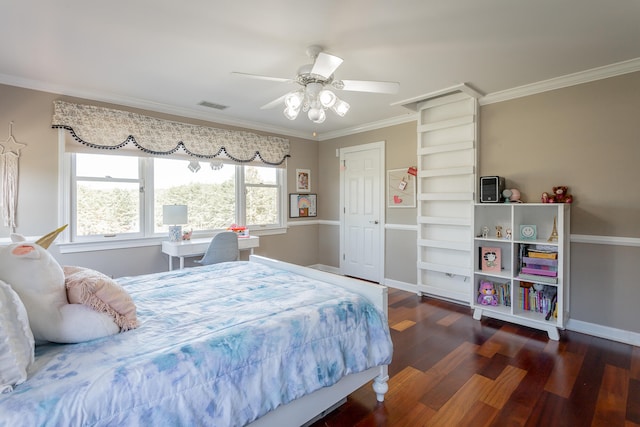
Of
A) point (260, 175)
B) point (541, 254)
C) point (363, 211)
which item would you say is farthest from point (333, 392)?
point (260, 175)

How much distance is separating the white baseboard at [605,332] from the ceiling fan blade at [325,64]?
3203 mm

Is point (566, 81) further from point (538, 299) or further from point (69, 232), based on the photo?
point (69, 232)

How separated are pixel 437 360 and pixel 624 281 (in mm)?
1855

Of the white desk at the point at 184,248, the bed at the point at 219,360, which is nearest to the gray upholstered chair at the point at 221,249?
the white desk at the point at 184,248

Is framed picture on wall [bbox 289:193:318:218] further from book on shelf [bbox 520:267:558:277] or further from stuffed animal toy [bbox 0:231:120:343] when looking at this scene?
stuffed animal toy [bbox 0:231:120:343]

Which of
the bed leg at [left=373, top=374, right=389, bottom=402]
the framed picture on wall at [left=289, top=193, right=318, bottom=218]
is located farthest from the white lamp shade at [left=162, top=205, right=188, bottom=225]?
the bed leg at [left=373, top=374, right=389, bottom=402]

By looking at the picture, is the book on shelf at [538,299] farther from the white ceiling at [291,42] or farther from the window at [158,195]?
the window at [158,195]

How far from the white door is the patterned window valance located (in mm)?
1149

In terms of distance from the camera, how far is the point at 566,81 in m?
3.03

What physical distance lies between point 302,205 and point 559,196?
11.3ft

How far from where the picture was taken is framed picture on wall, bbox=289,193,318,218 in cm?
521

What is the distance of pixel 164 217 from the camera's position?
371 centimetres

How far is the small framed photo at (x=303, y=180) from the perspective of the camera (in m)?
5.28

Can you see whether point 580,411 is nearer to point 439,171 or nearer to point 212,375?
point 212,375
